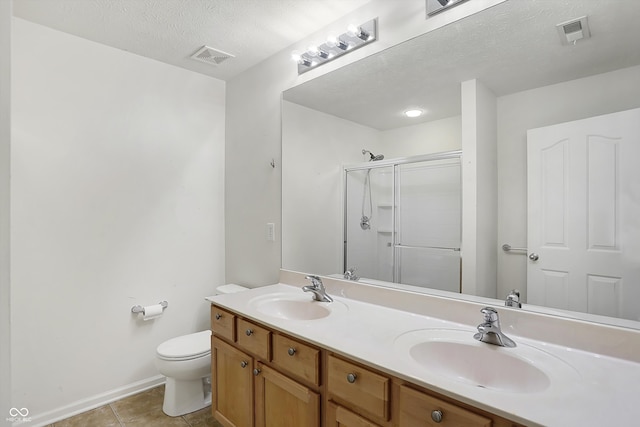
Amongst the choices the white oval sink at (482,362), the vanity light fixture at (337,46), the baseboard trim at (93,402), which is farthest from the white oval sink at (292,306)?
the vanity light fixture at (337,46)

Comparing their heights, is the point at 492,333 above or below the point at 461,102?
below

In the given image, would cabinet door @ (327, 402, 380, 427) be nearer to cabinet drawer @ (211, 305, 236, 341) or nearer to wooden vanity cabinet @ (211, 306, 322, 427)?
wooden vanity cabinet @ (211, 306, 322, 427)

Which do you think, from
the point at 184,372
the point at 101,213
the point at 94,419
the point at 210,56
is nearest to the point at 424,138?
the point at 210,56

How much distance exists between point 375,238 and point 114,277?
5.92ft

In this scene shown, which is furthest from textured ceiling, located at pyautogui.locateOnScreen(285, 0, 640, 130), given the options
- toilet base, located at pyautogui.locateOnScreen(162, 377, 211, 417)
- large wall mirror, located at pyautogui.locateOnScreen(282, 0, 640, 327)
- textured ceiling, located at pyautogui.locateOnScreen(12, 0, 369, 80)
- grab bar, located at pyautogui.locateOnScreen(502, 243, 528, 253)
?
toilet base, located at pyautogui.locateOnScreen(162, 377, 211, 417)

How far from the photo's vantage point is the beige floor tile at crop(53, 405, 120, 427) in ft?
6.40

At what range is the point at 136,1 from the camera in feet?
5.67

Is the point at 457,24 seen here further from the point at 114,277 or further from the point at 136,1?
the point at 114,277

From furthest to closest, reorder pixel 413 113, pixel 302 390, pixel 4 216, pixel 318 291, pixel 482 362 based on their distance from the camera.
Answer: pixel 318 291 < pixel 413 113 < pixel 302 390 < pixel 482 362 < pixel 4 216

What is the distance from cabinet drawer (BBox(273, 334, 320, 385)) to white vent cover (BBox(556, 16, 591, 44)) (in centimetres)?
149

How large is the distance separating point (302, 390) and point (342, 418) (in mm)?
206

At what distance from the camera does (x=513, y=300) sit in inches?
50.1

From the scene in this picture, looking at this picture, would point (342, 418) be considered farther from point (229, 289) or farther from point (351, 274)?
point (229, 289)

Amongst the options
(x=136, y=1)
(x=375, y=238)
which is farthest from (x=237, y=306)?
(x=136, y=1)
